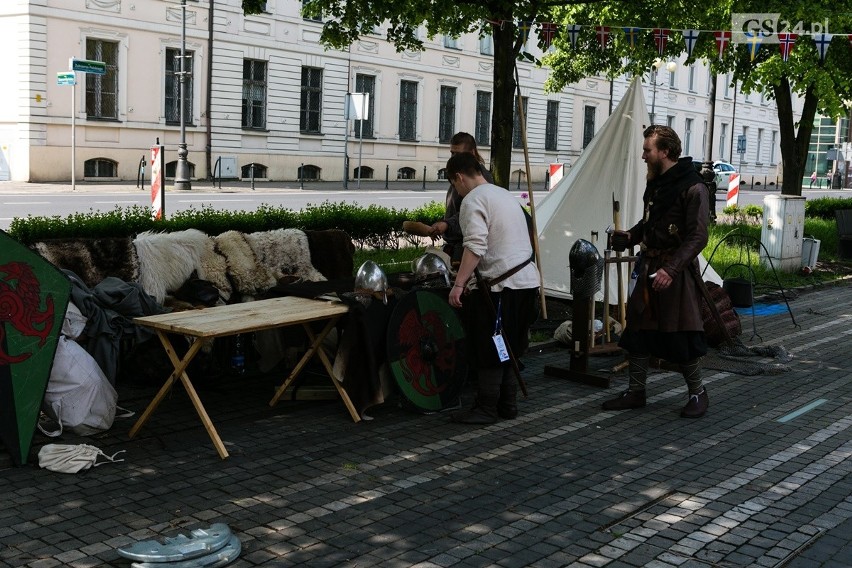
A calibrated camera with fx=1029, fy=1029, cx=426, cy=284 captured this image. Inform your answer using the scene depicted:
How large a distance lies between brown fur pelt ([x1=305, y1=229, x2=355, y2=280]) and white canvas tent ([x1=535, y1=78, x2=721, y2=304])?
2.71 meters

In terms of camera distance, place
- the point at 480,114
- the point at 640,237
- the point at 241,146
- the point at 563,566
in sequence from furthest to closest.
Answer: the point at 480,114 → the point at 241,146 → the point at 640,237 → the point at 563,566

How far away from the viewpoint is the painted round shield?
269 inches

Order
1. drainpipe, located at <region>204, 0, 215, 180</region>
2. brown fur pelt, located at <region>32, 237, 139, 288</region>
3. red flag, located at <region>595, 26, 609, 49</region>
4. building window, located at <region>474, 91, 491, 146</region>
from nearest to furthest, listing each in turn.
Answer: brown fur pelt, located at <region>32, 237, 139, 288</region>, red flag, located at <region>595, 26, 609, 49</region>, drainpipe, located at <region>204, 0, 215, 180</region>, building window, located at <region>474, 91, 491, 146</region>

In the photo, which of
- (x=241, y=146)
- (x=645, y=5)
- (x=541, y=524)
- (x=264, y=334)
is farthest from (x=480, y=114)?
(x=541, y=524)

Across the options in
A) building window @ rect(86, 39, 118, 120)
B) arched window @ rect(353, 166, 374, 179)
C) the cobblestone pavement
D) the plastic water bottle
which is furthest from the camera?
arched window @ rect(353, 166, 374, 179)

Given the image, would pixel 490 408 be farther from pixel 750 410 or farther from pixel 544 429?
pixel 750 410

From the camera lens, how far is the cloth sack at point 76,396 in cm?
614

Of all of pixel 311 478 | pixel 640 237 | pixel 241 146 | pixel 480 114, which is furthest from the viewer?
pixel 480 114

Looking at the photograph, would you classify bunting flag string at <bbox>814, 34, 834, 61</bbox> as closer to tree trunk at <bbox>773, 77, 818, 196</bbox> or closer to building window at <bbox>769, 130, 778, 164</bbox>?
tree trunk at <bbox>773, 77, 818, 196</bbox>

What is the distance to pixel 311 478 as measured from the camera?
558 centimetres

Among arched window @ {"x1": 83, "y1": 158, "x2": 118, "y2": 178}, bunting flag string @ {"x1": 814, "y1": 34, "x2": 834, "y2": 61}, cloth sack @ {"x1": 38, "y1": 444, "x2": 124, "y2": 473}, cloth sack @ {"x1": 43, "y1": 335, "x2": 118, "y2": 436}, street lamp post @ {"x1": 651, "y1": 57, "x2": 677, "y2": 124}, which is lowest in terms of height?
cloth sack @ {"x1": 38, "y1": 444, "x2": 124, "y2": 473}

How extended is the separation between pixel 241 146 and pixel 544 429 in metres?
29.8

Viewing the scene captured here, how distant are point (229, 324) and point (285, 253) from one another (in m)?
3.26

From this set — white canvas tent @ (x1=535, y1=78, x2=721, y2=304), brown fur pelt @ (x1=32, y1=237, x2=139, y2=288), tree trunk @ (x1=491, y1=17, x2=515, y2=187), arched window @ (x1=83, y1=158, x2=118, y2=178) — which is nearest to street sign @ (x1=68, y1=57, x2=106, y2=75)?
arched window @ (x1=83, y1=158, x2=118, y2=178)
